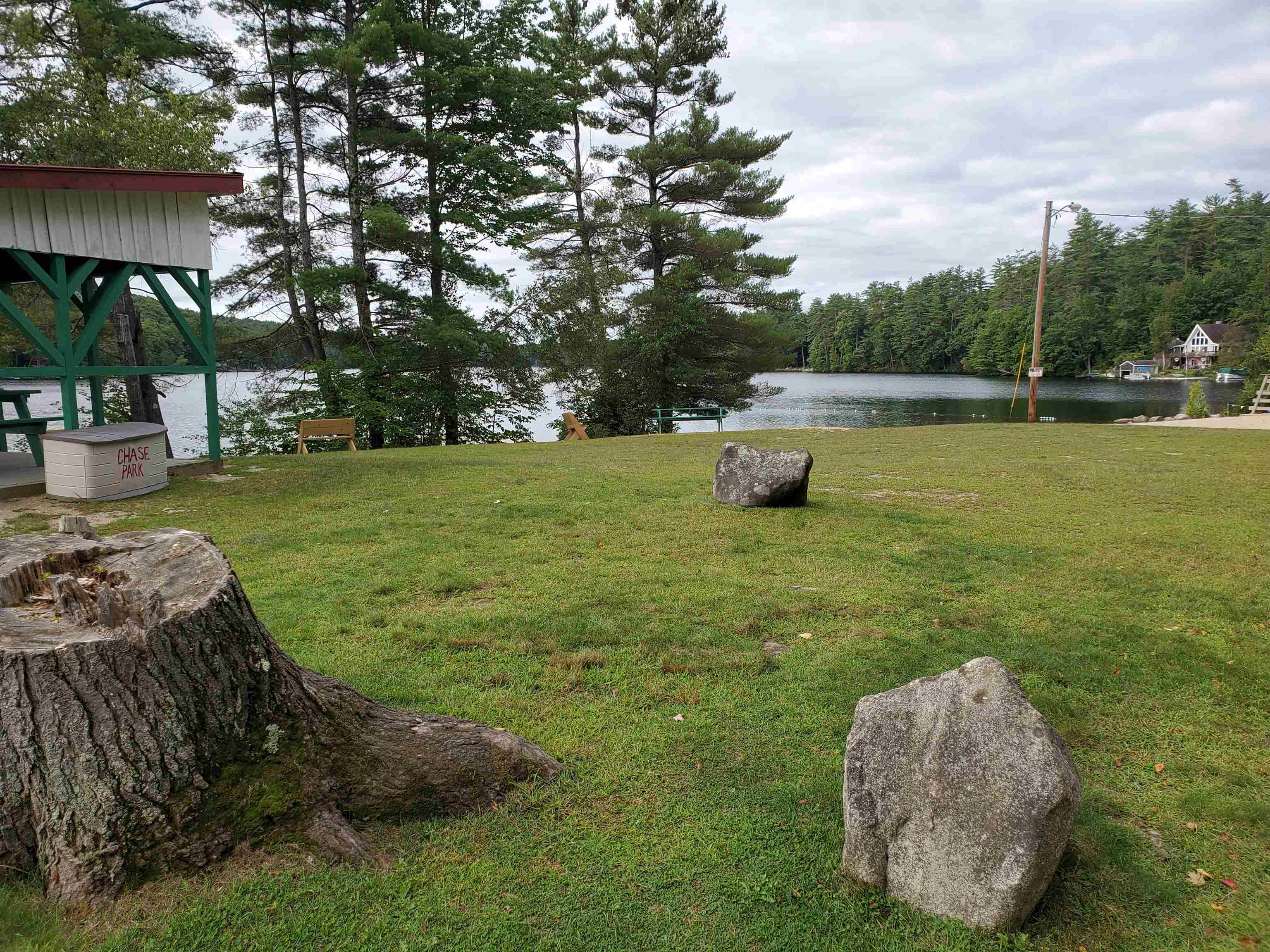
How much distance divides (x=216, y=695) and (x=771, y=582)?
415 centimetres

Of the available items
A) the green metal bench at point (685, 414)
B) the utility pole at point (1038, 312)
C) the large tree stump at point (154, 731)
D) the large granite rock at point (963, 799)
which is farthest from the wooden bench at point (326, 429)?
the utility pole at point (1038, 312)

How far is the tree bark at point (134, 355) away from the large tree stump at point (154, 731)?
47.5 ft

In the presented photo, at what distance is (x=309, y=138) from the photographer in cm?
2038

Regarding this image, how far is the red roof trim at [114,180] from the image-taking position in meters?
7.77

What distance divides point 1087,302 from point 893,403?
4872 cm

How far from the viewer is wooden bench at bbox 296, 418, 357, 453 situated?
17453mm

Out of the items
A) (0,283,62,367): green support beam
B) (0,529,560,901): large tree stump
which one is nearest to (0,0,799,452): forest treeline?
(0,283,62,367): green support beam

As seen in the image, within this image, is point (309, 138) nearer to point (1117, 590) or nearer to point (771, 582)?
point (771, 582)

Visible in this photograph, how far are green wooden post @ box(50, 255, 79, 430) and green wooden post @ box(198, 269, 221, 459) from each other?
1.65m

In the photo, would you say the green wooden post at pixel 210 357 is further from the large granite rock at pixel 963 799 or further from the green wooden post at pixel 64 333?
the large granite rock at pixel 963 799

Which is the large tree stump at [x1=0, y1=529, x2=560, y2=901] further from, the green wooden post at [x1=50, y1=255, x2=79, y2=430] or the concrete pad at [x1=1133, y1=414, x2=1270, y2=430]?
the concrete pad at [x1=1133, y1=414, x2=1270, y2=430]

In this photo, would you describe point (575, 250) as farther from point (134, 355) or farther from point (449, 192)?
point (134, 355)

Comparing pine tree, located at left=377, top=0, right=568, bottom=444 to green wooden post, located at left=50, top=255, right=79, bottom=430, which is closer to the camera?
green wooden post, located at left=50, top=255, right=79, bottom=430

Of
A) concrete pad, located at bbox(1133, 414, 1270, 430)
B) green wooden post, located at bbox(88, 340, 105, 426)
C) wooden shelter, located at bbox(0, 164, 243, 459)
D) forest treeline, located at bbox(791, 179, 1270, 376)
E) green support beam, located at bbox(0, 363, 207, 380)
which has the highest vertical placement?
forest treeline, located at bbox(791, 179, 1270, 376)
